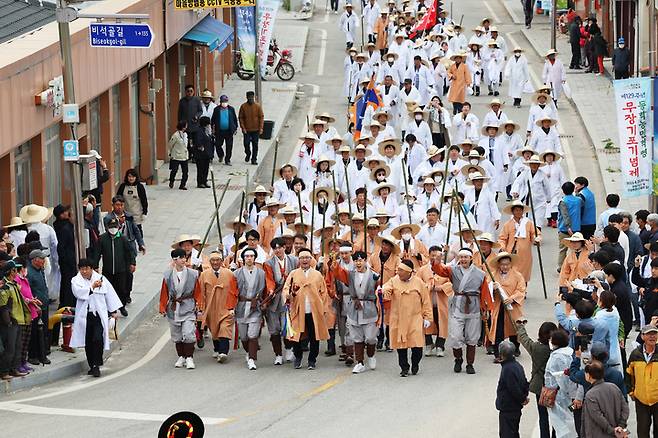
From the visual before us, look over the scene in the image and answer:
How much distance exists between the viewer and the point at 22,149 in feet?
76.9

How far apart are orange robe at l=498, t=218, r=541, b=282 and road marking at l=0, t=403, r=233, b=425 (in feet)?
21.4

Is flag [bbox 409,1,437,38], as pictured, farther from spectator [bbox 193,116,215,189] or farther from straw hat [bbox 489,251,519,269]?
straw hat [bbox 489,251,519,269]

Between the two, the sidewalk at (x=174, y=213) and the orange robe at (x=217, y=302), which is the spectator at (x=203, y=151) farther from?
the orange robe at (x=217, y=302)

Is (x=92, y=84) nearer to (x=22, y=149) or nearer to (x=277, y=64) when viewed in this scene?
(x=22, y=149)

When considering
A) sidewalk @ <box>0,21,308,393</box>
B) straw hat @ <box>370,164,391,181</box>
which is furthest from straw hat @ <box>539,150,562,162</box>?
sidewalk @ <box>0,21,308,393</box>

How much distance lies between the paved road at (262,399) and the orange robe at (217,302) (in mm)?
453

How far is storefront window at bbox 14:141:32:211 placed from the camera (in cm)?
2325

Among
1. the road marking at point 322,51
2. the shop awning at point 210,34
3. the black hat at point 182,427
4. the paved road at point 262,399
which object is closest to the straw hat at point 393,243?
the paved road at point 262,399

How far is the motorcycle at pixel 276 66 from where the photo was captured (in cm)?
4112

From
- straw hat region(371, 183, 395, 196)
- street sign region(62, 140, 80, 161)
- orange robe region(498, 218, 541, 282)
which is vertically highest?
street sign region(62, 140, 80, 161)

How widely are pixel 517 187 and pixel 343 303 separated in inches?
269

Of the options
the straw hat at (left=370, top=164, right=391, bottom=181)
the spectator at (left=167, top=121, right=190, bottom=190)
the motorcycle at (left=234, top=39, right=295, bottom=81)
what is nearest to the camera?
the straw hat at (left=370, top=164, right=391, bottom=181)

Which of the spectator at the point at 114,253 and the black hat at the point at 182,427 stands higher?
the black hat at the point at 182,427

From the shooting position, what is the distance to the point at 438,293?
20.3 metres
